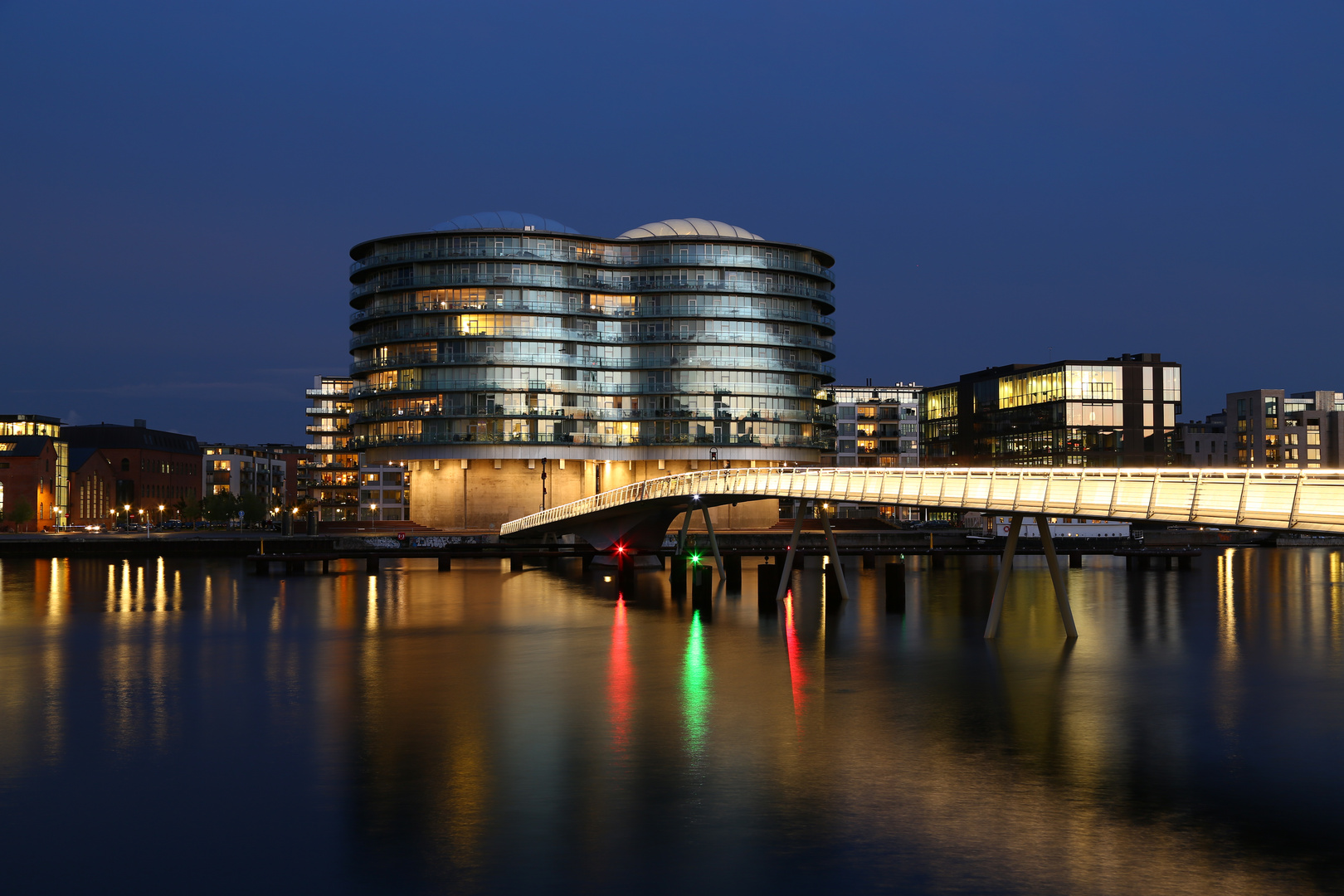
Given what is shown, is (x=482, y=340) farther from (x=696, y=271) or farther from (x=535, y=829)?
(x=535, y=829)

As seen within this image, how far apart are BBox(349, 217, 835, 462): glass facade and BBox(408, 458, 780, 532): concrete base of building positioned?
3229mm

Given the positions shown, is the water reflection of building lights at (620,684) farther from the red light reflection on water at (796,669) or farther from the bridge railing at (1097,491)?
the bridge railing at (1097,491)

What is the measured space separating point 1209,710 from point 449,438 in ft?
336

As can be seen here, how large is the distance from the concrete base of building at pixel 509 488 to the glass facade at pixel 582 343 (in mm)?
3229

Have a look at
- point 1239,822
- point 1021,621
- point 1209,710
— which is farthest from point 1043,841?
point 1021,621

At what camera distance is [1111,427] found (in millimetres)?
151750

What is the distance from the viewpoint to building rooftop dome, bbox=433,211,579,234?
129 m

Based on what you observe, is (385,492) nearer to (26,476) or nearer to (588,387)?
(588,387)

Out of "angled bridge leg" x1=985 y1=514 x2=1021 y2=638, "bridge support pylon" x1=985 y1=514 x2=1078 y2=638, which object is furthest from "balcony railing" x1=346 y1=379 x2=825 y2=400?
"angled bridge leg" x1=985 y1=514 x2=1021 y2=638

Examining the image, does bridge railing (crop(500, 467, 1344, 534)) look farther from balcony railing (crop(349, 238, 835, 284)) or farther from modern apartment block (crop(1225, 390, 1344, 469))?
modern apartment block (crop(1225, 390, 1344, 469))

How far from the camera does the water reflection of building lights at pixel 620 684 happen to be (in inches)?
1093

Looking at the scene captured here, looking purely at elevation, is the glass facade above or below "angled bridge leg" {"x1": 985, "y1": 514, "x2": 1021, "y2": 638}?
above

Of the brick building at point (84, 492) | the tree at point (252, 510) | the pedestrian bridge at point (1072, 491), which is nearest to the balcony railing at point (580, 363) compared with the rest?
the pedestrian bridge at point (1072, 491)

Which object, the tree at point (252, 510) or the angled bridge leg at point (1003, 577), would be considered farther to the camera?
the tree at point (252, 510)
